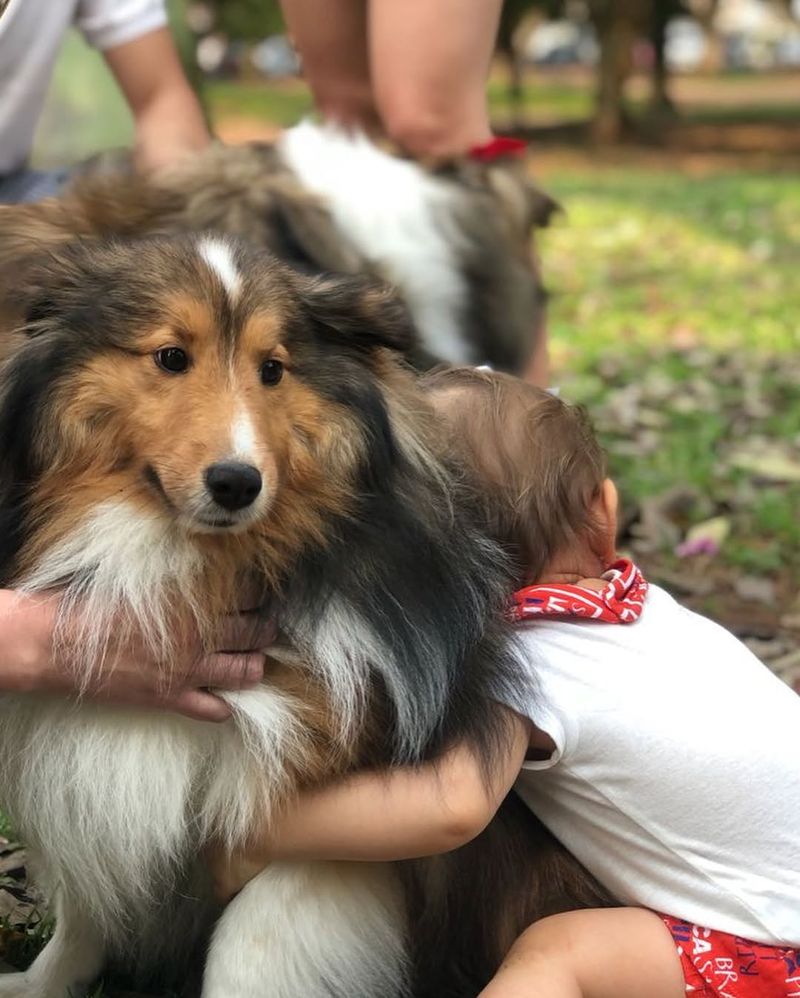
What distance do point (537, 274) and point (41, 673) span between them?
259cm

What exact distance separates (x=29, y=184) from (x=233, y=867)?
2311 mm

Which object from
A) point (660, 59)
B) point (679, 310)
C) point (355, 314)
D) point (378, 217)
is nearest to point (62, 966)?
point (355, 314)

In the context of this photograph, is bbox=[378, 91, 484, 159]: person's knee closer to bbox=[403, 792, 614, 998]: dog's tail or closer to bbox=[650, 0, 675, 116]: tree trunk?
bbox=[403, 792, 614, 998]: dog's tail

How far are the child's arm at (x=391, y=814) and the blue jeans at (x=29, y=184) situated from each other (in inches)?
86.2

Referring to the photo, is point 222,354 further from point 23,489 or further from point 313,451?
point 23,489

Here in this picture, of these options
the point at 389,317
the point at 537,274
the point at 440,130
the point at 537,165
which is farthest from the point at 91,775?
the point at 537,165

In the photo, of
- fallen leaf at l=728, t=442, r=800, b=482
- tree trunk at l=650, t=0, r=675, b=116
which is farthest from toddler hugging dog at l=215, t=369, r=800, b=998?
tree trunk at l=650, t=0, r=675, b=116

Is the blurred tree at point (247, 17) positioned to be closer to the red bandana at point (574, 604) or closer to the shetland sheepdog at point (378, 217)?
the shetland sheepdog at point (378, 217)

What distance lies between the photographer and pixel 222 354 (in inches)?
75.4

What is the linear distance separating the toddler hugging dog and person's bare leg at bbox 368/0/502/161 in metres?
1.56

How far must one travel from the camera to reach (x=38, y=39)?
11.9ft

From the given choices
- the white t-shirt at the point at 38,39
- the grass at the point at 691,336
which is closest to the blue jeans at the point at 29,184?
the white t-shirt at the point at 38,39

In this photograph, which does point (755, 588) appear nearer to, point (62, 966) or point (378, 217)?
point (378, 217)

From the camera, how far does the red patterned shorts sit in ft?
6.85
